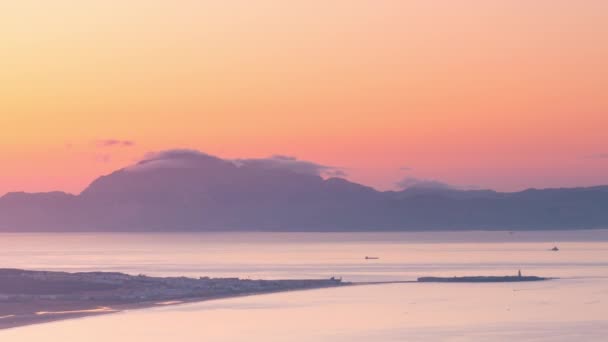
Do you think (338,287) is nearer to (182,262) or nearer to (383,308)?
(383,308)

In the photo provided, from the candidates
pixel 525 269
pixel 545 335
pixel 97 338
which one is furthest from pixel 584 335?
pixel 525 269

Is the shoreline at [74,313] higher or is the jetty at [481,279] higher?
the jetty at [481,279]

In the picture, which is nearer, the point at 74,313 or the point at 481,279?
the point at 74,313

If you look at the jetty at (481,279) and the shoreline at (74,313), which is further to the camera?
the jetty at (481,279)

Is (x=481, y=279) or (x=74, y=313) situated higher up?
(x=481, y=279)

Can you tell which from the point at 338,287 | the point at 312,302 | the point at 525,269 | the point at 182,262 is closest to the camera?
the point at 312,302

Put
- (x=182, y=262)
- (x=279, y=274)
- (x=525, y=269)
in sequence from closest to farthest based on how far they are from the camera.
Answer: (x=279, y=274) < (x=525, y=269) < (x=182, y=262)

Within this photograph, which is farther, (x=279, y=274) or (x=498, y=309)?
(x=279, y=274)

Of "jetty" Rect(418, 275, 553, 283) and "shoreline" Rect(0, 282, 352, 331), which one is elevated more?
"jetty" Rect(418, 275, 553, 283)

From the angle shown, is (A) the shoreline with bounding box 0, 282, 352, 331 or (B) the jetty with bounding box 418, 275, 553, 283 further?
(B) the jetty with bounding box 418, 275, 553, 283
